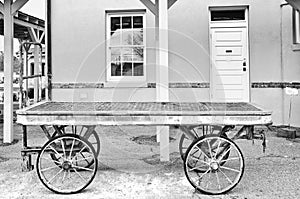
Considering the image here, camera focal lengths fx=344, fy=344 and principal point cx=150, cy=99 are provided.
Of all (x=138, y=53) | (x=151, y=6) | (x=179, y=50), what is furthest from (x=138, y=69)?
(x=151, y=6)

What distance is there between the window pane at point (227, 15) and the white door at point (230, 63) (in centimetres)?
27

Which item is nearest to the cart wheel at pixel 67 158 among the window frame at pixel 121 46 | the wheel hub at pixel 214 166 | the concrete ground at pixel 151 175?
the concrete ground at pixel 151 175

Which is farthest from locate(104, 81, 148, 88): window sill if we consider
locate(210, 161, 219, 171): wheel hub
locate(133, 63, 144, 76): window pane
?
locate(210, 161, 219, 171): wheel hub

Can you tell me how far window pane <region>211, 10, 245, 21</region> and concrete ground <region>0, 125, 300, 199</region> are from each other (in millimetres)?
3328

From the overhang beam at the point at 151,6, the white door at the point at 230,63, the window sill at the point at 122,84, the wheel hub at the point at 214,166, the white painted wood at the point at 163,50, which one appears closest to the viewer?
the wheel hub at the point at 214,166

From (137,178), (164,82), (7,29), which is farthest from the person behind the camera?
(7,29)

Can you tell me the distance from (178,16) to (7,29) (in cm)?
383

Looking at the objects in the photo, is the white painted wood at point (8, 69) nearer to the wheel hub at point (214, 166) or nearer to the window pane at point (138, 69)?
the window pane at point (138, 69)

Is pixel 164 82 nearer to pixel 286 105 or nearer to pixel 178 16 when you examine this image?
pixel 178 16

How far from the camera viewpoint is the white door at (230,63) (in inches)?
319

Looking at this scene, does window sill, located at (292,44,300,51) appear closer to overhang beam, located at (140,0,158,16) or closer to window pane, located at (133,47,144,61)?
window pane, located at (133,47,144,61)

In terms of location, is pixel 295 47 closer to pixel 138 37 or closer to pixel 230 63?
pixel 230 63

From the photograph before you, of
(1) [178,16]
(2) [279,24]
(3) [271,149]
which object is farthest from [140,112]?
(2) [279,24]

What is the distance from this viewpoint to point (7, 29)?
6.18 meters
